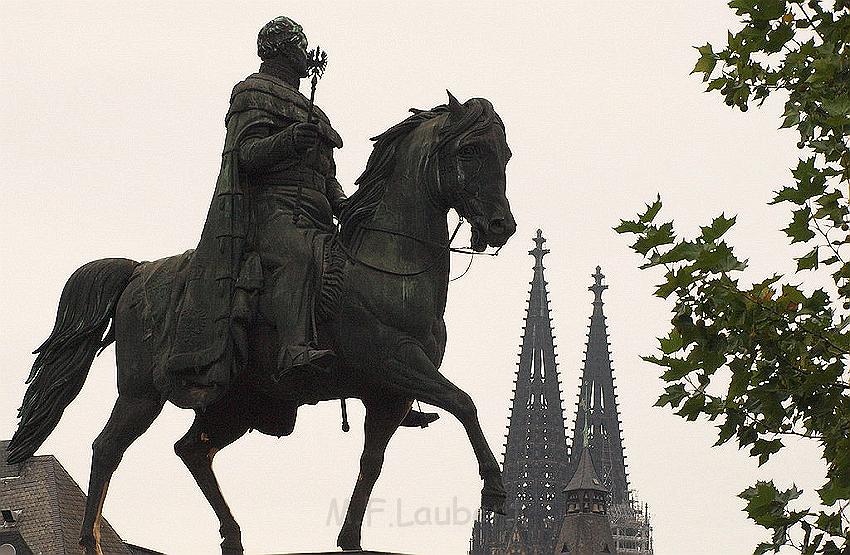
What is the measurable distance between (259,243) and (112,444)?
68.1 inches

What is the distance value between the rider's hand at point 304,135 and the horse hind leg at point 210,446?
193 cm

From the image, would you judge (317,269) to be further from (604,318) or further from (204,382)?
(604,318)

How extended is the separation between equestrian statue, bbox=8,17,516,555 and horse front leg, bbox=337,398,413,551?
1cm

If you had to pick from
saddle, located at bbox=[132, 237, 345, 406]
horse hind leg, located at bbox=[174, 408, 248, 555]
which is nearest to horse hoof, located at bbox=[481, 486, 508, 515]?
saddle, located at bbox=[132, 237, 345, 406]

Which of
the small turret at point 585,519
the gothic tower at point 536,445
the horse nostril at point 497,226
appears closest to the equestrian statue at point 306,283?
the horse nostril at point 497,226

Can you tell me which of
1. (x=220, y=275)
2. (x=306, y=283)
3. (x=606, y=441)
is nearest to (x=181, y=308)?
(x=220, y=275)

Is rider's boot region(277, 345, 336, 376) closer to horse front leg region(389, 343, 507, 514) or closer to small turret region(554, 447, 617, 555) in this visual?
horse front leg region(389, 343, 507, 514)

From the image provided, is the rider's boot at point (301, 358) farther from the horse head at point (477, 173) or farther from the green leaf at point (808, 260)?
the green leaf at point (808, 260)

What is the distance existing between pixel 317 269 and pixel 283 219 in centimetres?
48

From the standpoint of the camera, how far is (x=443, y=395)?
13562 millimetres

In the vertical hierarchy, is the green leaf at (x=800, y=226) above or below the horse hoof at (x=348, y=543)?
above

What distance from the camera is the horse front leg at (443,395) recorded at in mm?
13547

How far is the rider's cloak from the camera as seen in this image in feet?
45.7

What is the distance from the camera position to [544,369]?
13100 cm
